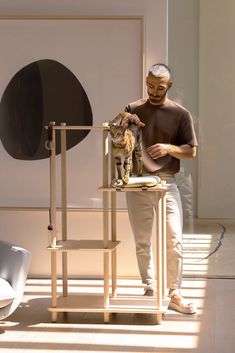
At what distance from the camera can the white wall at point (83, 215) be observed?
6199mm

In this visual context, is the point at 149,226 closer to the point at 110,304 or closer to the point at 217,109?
the point at 110,304

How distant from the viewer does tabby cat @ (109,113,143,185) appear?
4.80 meters

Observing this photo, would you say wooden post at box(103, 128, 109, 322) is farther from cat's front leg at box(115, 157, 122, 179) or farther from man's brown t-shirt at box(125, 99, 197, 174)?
man's brown t-shirt at box(125, 99, 197, 174)

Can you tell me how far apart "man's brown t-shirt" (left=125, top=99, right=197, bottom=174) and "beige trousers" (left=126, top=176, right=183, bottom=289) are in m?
0.12

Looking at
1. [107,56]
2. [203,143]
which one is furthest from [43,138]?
[203,143]

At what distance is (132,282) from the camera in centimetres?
621

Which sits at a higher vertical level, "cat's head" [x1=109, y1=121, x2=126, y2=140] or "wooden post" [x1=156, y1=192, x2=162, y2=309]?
"cat's head" [x1=109, y1=121, x2=126, y2=140]

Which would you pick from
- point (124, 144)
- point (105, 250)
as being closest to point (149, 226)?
point (105, 250)

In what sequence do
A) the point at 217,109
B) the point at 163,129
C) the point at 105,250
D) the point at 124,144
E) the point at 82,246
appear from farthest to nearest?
the point at 217,109
the point at 163,129
the point at 82,246
the point at 105,250
the point at 124,144

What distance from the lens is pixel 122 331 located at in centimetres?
482

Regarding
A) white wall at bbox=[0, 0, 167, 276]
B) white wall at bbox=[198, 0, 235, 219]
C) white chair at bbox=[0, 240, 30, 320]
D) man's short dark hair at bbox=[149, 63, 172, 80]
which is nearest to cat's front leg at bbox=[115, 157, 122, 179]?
man's short dark hair at bbox=[149, 63, 172, 80]

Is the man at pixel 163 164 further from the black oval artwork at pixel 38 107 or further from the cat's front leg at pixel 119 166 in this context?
the black oval artwork at pixel 38 107

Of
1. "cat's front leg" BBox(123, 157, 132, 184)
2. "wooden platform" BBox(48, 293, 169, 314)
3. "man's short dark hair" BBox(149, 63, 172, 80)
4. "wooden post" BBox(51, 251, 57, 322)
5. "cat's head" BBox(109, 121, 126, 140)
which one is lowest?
"wooden platform" BBox(48, 293, 169, 314)

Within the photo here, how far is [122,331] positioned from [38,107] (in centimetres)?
213
